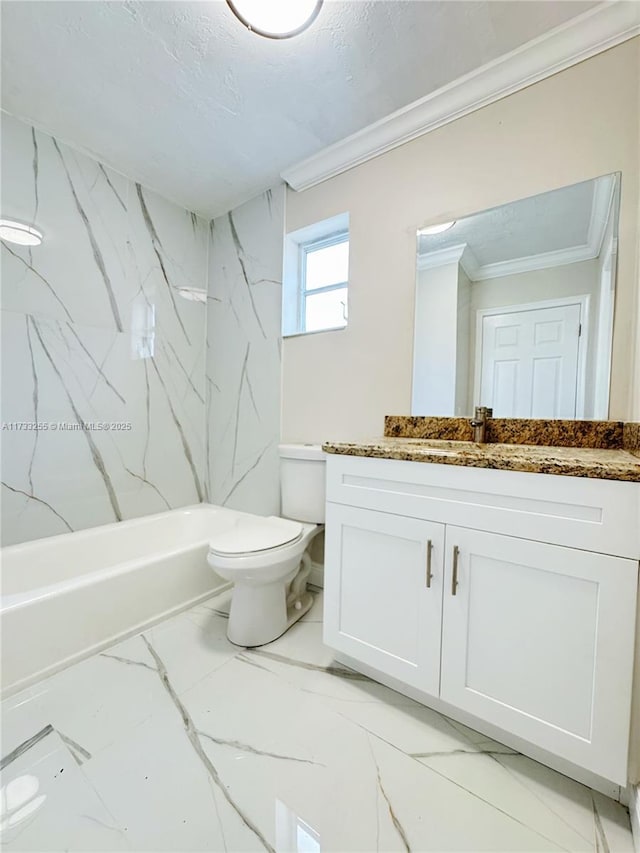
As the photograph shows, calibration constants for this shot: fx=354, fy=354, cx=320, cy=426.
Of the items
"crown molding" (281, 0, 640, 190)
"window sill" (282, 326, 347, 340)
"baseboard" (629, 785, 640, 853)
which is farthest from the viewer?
"window sill" (282, 326, 347, 340)

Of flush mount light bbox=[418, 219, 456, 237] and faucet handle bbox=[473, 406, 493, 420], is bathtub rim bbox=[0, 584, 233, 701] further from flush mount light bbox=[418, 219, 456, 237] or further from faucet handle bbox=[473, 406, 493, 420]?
flush mount light bbox=[418, 219, 456, 237]

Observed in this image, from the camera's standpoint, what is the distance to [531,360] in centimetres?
140

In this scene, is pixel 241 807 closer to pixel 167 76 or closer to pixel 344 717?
pixel 344 717

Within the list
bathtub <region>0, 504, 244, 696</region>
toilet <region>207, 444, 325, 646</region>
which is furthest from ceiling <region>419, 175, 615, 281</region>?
bathtub <region>0, 504, 244, 696</region>

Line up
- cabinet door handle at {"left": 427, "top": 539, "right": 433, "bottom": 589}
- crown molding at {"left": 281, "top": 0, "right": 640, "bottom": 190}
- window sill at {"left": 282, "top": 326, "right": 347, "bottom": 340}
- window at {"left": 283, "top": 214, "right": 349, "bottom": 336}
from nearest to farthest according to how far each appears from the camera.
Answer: cabinet door handle at {"left": 427, "top": 539, "right": 433, "bottom": 589}, crown molding at {"left": 281, "top": 0, "right": 640, "bottom": 190}, window sill at {"left": 282, "top": 326, "right": 347, "bottom": 340}, window at {"left": 283, "top": 214, "right": 349, "bottom": 336}

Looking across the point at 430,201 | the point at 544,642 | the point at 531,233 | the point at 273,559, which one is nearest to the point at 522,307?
the point at 531,233

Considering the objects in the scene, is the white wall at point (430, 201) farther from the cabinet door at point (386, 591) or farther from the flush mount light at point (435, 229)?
the cabinet door at point (386, 591)

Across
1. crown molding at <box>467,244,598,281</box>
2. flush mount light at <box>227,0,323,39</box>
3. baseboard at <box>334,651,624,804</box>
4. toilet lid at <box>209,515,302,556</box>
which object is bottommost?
baseboard at <box>334,651,624,804</box>

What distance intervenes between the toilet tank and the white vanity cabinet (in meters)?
0.51

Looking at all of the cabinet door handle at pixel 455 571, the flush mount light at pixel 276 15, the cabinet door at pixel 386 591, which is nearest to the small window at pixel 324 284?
the flush mount light at pixel 276 15

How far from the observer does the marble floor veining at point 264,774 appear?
0.81 meters

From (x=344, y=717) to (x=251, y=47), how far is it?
92.9 inches

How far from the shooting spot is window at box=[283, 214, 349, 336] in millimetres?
2033

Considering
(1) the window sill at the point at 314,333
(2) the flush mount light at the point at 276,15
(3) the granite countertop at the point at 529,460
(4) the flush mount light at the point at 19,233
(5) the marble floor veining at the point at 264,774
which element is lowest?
(5) the marble floor veining at the point at 264,774
